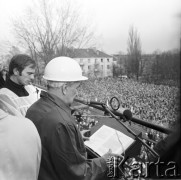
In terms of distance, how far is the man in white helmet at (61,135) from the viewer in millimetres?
1361

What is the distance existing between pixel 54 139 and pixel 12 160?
1.05ft

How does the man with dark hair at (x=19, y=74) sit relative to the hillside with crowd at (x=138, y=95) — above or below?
above

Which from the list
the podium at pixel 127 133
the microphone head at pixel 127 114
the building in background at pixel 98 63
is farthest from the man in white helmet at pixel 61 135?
the building in background at pixel 98 63

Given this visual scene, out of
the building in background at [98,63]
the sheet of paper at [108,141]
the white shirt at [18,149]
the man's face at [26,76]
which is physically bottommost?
the sheet of paper at [108,141]

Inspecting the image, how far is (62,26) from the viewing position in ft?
64.9

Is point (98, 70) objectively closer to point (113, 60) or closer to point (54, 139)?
point (113, 60)

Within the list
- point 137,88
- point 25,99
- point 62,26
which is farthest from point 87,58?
point 25,99

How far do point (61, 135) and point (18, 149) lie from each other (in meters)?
0.32

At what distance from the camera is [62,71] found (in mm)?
1685

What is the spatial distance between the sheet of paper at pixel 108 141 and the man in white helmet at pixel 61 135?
0.08 meters

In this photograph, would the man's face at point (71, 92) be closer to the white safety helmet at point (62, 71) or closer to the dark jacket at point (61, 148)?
the white safety helmet at point (62, 71)

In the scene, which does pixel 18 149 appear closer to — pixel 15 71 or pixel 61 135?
pixel 61 135

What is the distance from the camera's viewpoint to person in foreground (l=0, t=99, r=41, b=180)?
1081 millimetres

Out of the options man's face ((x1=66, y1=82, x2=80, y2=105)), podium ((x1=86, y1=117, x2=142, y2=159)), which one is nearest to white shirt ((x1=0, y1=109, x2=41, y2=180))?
man's face ((x1=66, y1=82, x2=80, y2=105))
